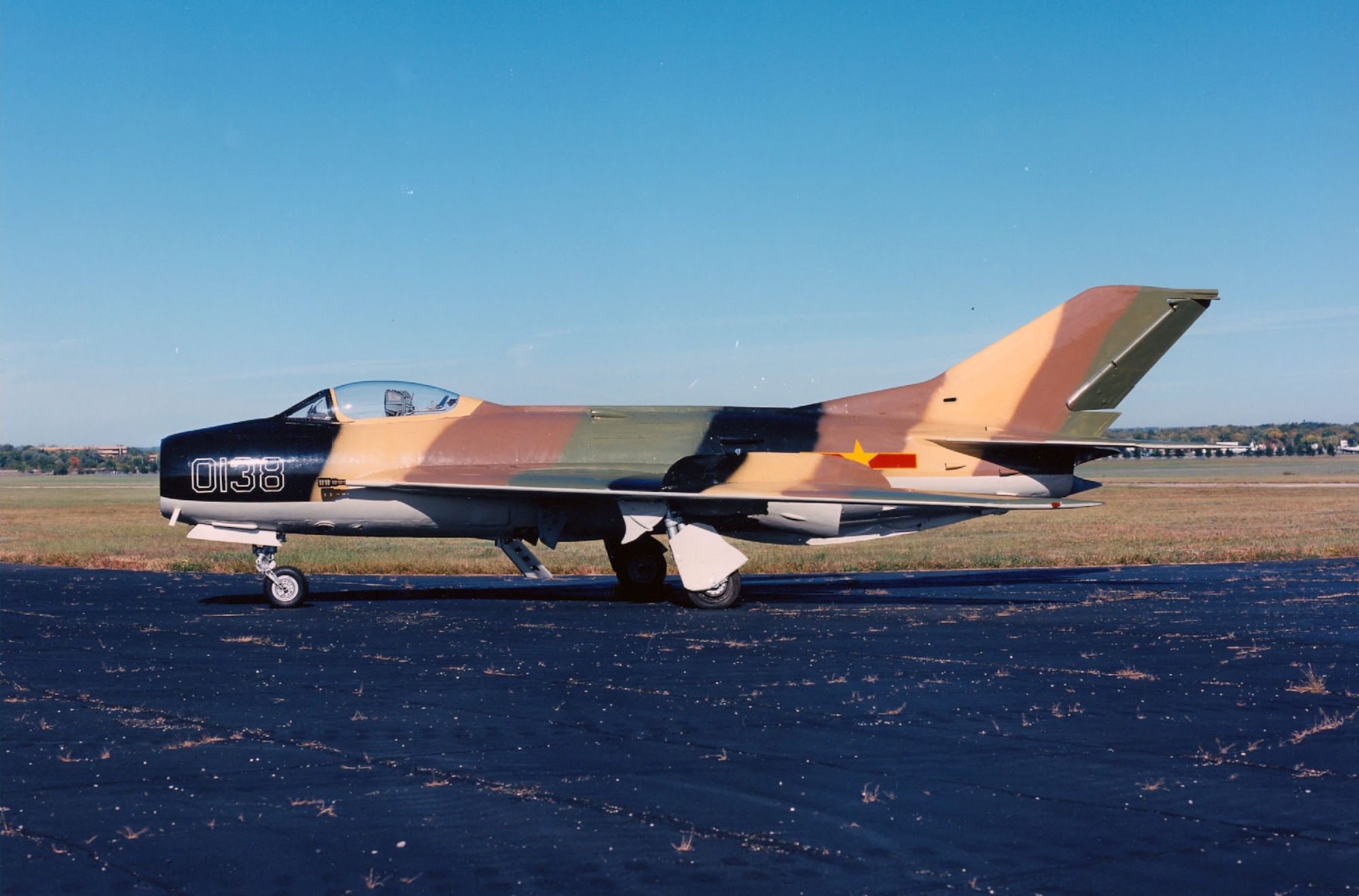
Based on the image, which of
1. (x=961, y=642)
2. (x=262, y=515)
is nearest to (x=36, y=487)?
(x=262, y=515)

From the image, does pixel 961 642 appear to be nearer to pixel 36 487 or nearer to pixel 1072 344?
pixel 1072 344

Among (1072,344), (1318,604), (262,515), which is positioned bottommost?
(1318,604)

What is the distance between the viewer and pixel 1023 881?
230 inches

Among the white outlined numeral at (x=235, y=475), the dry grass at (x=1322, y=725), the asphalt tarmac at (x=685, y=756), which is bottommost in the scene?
the dry grass at (x=1322, y=725)

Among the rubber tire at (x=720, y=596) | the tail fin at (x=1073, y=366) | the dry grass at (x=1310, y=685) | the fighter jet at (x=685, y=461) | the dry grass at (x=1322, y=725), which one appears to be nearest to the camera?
the dry grass at (x=1322, y=725)

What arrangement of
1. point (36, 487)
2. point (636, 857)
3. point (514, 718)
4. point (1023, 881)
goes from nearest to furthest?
point (1023, 881) → point (636, 857) → point (514, 718) → point (36, 487)

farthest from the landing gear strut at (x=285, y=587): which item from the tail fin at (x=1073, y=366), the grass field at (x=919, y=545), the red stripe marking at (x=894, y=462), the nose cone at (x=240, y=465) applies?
the tail fin at (x=1073, y=366)

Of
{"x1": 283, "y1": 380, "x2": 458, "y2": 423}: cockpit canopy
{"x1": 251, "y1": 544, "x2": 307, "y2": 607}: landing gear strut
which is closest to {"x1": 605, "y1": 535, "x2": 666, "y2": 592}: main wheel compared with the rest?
{"x1": 283, "y1": 380, "x2": 458, "y2": 423}: cockpit canopy

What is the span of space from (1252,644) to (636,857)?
10026 mm

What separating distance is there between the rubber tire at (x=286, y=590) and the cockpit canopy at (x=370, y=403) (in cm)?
249

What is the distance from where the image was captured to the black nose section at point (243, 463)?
18.8m

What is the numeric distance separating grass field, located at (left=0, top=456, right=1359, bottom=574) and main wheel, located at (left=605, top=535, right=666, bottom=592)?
22.6ft

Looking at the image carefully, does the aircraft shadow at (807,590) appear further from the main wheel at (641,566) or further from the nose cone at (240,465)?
the nose cone at (240,465)

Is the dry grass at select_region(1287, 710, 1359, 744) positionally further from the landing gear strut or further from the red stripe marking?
the landing gear strut
